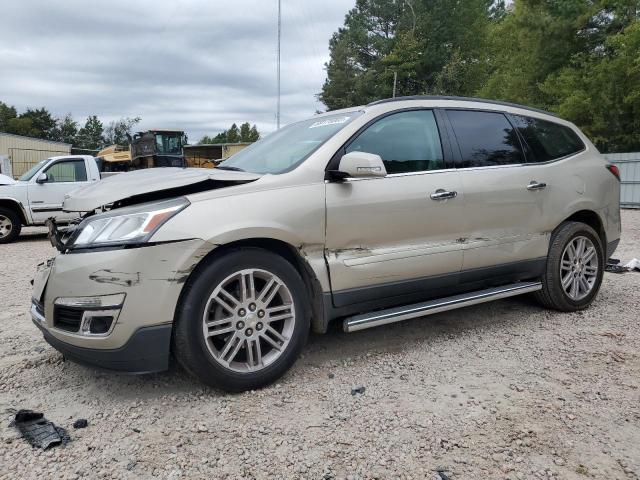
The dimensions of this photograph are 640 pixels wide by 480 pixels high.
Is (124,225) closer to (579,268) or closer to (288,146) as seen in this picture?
(288,146)

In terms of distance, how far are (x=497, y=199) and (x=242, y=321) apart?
2.18 meters

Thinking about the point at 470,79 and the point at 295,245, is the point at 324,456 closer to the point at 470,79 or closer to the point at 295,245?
the point at 295,245

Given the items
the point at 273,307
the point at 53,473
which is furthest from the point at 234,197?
the point at 53,473

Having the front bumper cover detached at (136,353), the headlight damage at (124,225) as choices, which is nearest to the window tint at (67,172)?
the headlight damage at (124,225)

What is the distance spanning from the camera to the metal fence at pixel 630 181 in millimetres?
17078

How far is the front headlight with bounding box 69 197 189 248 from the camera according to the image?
8.57 feet

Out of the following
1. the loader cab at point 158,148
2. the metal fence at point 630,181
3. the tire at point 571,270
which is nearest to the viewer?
the tire at point 571,270

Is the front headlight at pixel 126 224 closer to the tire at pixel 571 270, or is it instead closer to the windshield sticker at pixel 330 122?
the windshield sticker at pixel 330 122

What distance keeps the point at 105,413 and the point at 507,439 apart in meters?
2.07

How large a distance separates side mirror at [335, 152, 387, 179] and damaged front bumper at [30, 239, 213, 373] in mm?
954

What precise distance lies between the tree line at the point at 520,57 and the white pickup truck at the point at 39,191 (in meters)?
18.7

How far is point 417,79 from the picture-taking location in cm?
4097

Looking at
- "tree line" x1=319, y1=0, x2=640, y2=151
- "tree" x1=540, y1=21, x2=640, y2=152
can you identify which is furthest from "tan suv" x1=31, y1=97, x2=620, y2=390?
"tree" x1=540, y1=21, x2=640, y2=152

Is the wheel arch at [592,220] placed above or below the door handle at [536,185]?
below
